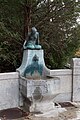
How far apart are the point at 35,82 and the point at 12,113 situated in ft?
3.54

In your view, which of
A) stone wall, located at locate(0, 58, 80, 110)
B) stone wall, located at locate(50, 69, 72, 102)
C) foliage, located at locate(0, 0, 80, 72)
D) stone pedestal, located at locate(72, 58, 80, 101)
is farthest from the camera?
foliage, located at locate(0, 0, 80, 72)

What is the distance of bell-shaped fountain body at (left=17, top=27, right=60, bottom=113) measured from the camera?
20.0 ft

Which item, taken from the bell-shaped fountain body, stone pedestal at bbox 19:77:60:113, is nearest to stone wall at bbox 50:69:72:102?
the bell-shaped fountain body

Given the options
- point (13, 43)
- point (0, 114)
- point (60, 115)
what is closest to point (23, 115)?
point (0, 114)

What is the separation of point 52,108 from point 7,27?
13.6ft

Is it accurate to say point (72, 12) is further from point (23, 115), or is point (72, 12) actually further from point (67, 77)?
point (23, 115)

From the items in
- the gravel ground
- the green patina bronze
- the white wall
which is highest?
the green patina bronze

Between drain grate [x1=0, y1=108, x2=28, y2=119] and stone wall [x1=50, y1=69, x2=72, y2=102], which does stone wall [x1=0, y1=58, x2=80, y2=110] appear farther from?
drain grate [x1=0, y1=108, x2=28, y2=119]

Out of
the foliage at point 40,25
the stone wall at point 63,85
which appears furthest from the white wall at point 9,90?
the foliage at point 40,25

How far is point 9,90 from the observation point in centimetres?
661

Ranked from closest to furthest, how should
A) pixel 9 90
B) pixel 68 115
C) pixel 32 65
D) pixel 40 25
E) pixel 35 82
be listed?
pixel 35 82, pixel 68 115, pixel 9 90, pixel 32 65, pixel 40 25

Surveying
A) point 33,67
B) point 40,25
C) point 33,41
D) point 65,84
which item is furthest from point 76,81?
point 40,25

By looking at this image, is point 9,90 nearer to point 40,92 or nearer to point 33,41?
point 40,92

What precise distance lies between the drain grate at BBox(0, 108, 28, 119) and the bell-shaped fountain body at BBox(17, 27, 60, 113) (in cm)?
29
